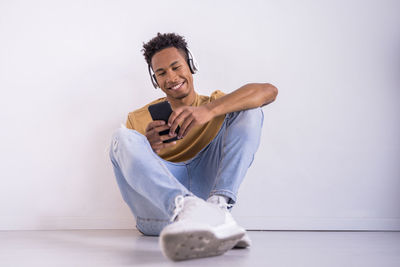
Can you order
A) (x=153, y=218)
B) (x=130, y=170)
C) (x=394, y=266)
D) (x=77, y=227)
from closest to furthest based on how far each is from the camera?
(x=394, y=266) → (x=130, y=170) → (x=153, y=218) → (x=77, y=227)

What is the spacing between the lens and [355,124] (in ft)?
6.25

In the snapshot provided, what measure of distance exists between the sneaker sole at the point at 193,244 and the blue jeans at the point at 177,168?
115 mm

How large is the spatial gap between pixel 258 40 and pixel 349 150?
2.32 ft

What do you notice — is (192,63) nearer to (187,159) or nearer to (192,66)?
(192,66)

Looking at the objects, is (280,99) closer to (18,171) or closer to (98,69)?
(98,69)

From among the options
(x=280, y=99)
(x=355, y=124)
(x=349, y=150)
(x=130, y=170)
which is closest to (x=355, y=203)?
(x=349, y=150)

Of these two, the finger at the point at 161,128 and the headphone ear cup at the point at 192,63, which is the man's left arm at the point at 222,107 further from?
the headphone ear cup at the point at 192,63

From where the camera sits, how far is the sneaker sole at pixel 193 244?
793 mm

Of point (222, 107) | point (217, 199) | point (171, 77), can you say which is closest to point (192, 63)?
point (171, 77)

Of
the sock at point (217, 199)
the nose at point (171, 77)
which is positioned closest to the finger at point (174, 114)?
the sock at point (217, 199)

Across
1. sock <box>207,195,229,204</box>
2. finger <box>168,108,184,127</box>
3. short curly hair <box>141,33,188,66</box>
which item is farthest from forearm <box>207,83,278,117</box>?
short curly hair <box>141,33,188,66</box>

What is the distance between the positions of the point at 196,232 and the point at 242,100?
1.84ft

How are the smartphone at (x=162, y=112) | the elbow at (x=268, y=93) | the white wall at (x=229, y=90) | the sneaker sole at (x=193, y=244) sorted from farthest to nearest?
the white wall at (x=229, y=90) → the elbow at (x=268, y=93) → the smartphone at (x=162, y=112) → the sneaker sole at (x=193, y=244)

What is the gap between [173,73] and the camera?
1651mm
